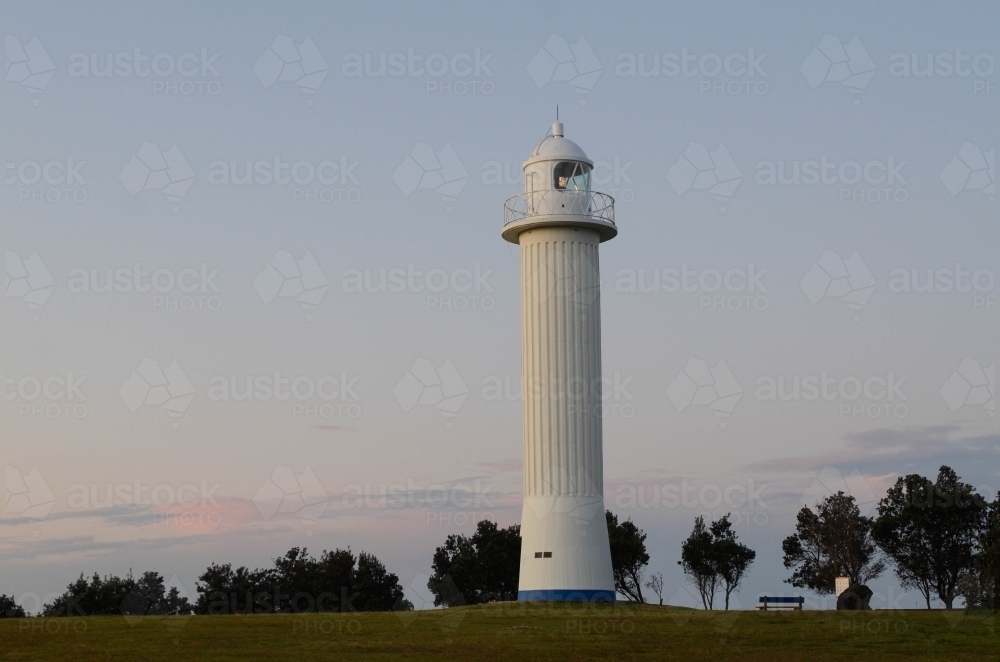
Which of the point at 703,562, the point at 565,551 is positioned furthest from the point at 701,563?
the point at 565,551

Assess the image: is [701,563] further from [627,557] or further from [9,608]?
[9,608]

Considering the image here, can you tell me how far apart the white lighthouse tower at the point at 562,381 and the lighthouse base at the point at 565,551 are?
0.04 metres

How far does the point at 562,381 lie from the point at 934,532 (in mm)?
33305

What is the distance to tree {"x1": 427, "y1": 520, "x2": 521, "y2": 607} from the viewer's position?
66812 millimetres

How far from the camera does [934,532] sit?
66.9m

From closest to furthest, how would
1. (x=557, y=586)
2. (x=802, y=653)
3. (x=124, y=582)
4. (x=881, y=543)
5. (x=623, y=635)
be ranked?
(x=802, y=653) < (x=623, y=635) < (x=557, y=586) < (x=124, y=582) < (x=881, y=543)

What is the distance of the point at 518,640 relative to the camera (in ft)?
105

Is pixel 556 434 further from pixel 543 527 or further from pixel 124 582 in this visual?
pixel 124 582

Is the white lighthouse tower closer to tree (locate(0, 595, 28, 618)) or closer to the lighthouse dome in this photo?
the lighthouse dome

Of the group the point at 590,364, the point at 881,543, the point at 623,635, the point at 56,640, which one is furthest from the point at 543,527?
the point at 881,543

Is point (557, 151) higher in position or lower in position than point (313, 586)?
higher

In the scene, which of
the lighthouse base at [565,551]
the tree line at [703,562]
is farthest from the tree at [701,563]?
the lighthouse base at [565,551]

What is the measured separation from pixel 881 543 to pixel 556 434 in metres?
32.4

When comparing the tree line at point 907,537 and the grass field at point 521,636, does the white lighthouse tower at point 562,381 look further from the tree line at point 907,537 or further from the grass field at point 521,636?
Result: the tree line at point 907,537
